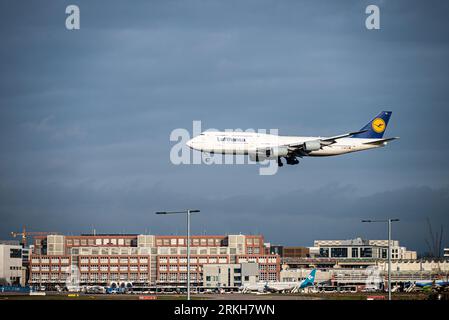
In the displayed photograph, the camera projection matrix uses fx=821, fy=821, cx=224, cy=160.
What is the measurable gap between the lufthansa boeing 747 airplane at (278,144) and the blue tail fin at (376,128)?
1167 mm

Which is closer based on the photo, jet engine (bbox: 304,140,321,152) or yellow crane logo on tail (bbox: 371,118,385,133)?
jet engine (bbox: 304,140,321,152)

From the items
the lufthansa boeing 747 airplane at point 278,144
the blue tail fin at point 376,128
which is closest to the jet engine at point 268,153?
the lufthansa boeing 747 airplane at point 278,144

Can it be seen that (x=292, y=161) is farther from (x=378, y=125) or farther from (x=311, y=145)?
(x=378, y=125)

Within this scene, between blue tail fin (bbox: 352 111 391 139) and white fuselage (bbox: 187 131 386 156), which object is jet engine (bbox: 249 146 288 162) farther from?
blue tail fin (bbox: 352 111 391 139)

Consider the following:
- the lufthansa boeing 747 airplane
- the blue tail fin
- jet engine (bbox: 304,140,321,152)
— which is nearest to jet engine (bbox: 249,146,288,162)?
the lufthansa boeing 747 airplane

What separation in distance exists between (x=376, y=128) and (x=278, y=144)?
27.2 meters

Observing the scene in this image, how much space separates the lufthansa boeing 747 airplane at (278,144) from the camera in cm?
14212

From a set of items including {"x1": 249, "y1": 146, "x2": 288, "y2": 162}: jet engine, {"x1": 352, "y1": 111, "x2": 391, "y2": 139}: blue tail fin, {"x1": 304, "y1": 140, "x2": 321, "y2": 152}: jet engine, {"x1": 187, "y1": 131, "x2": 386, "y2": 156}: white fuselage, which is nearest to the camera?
{"x1": 187, "y1": 131, "x2": 386, "y2": 156}: white fuselage

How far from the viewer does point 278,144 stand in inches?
5881

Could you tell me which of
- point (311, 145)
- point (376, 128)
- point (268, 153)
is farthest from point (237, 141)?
point (376, 128)

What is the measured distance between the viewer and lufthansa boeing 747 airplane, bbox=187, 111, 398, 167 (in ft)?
466

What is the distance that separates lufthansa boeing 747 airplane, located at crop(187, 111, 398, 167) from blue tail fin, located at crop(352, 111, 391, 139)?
1.17 m

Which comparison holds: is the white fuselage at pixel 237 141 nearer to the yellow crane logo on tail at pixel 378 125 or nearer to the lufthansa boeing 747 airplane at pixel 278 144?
the lufthansa boeing 747 airplane at pixel 278 144
